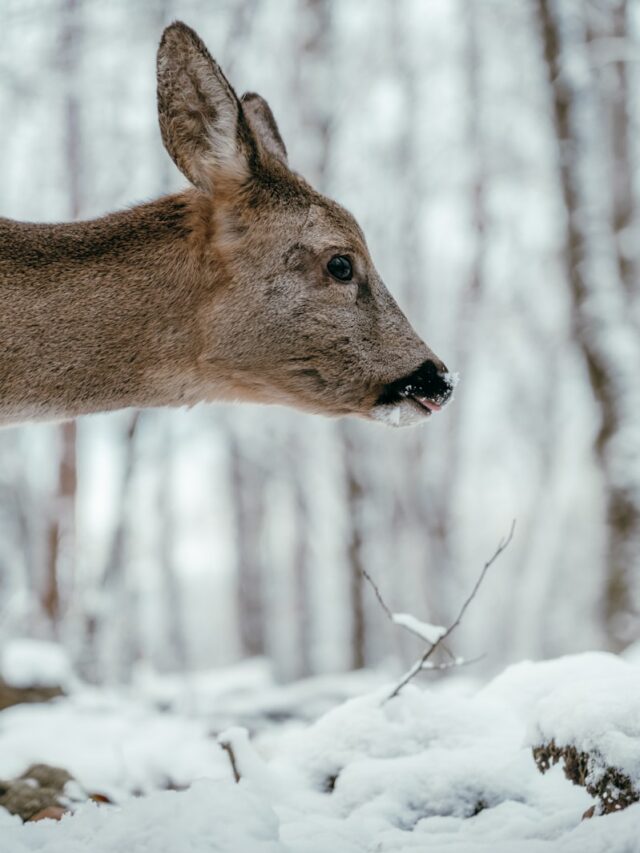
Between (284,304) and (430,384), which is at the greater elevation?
(284,304)

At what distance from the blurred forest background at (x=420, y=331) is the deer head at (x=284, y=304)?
75 centimetres

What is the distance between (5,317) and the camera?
10.9ft

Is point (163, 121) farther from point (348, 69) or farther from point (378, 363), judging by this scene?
point (348, 69)

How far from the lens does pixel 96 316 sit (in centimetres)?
340

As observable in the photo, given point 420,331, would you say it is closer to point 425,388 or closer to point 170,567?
point 170,567

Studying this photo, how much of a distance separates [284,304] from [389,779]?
5.65ft

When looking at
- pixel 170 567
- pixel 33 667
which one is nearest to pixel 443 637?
pixel 33 667

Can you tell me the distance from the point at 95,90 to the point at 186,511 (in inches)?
723

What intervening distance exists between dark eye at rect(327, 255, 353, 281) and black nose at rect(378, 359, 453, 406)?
449 millimetres

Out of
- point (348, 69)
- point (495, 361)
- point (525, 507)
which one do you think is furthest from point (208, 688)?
point (525, 507)

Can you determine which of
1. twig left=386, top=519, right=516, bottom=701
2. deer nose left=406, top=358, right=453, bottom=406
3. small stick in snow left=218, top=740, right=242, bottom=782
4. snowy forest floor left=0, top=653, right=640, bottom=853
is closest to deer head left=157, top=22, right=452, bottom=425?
deer nose left=406, top=358, right=453, bottom=406

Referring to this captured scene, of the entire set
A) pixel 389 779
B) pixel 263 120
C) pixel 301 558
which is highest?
pixel 263 120

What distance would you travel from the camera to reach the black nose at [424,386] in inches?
141

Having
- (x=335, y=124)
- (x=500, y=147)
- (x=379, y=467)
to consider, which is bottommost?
Answer: (x=379, y=467)
